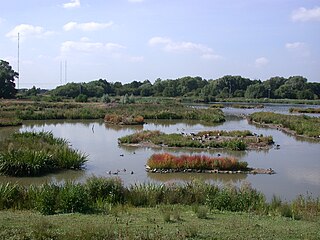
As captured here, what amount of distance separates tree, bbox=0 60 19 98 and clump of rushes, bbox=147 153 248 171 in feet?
222

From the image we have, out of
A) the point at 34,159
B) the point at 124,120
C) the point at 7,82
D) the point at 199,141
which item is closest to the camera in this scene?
the point at 34,159

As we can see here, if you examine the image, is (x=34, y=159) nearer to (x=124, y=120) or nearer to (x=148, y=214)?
(x=148, y=214)

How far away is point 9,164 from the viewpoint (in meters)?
20.4

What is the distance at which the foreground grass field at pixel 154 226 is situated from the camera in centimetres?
824

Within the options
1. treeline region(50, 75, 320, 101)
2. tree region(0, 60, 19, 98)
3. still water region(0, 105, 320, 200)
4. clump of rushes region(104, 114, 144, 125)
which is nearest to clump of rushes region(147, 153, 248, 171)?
still water region(0, 105, 320, 200)

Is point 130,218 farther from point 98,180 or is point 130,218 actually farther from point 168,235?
point 98,180

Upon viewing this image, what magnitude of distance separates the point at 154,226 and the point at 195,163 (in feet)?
45.7

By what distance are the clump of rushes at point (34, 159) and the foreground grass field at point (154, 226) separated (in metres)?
9.68

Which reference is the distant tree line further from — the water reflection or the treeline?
the water reflection

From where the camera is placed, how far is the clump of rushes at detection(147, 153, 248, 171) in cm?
2306

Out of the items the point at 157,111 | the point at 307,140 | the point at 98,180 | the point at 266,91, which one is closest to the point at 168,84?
the point at 266,91

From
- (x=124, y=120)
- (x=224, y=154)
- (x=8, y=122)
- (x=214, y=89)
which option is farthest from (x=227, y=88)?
(x=224, y=154)

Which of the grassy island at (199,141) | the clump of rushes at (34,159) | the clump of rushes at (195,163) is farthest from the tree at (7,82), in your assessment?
the clump of rushes at (195,163)

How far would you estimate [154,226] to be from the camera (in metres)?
9.36
